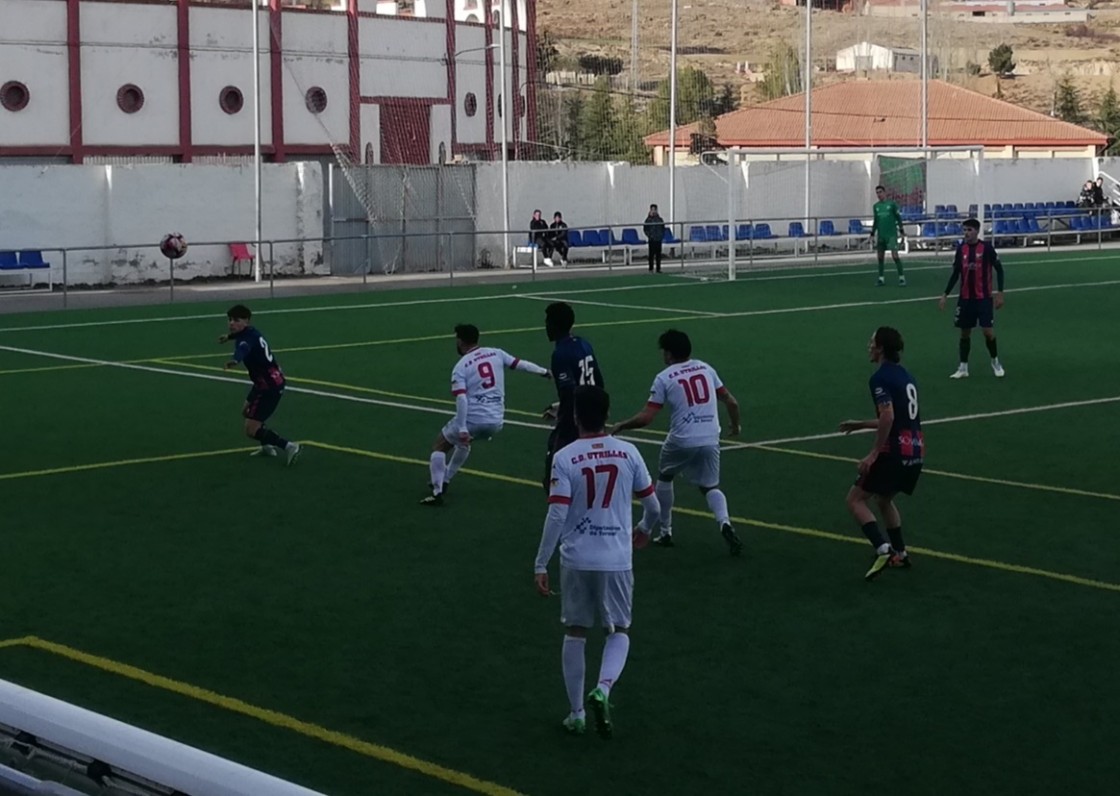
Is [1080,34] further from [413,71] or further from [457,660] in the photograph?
[457,660]

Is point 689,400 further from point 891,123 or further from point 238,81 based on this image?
point 891,123

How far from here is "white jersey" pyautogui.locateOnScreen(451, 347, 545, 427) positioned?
14734mm

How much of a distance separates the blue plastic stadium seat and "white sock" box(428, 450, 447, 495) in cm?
2463

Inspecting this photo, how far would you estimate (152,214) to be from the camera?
4153 centimetres

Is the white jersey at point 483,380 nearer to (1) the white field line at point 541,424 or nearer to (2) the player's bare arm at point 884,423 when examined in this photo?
(2) the player's bare arm at point 884,423

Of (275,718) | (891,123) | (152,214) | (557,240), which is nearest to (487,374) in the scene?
(275,718)

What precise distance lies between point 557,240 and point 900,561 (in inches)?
1320

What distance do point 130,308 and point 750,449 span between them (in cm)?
1965

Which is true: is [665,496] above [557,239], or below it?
below

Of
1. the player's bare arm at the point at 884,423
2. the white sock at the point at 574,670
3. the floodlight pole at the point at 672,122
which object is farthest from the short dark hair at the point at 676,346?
the floodlight pole at the point at 672,122

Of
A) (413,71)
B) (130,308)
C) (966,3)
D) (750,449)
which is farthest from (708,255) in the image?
(966,3)

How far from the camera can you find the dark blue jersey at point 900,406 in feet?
39.9

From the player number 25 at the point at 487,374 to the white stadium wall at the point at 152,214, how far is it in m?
25.0

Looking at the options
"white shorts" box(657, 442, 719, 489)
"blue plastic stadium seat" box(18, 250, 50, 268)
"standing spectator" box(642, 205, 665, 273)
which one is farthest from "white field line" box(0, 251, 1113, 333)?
"white shorts" box(657, 442, 719, 489)
